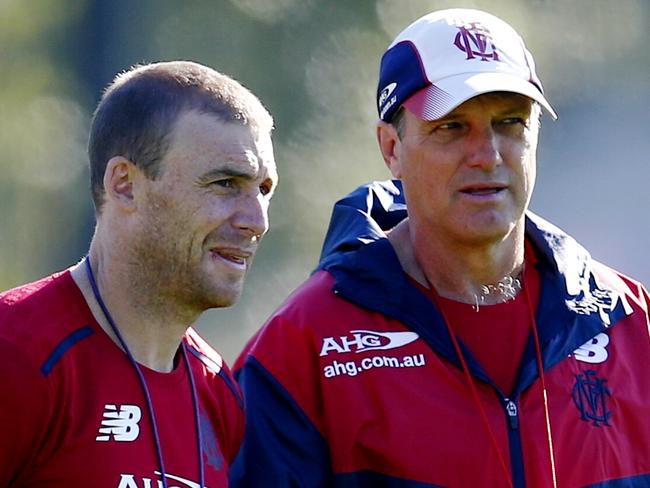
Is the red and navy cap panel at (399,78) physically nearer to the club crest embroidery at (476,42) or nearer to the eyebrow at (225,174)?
the club crest embroidery at (476,42)

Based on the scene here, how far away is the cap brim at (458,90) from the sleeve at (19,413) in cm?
132

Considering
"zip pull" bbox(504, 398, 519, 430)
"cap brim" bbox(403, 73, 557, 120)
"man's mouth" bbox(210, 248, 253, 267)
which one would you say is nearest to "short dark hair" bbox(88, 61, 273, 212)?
"man's mouth" bbox(210, 248, 253, 267)

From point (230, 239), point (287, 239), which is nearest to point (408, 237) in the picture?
point (230, 239)

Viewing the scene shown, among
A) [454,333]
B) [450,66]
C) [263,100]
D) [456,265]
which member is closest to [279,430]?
[454,333]

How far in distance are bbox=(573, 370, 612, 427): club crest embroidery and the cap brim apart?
0.70 metres

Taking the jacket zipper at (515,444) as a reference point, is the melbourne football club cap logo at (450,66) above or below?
above

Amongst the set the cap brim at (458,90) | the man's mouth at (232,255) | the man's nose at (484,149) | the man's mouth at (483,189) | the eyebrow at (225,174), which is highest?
the cap brim at (458,90)

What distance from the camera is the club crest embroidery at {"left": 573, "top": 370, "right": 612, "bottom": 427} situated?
3.69m

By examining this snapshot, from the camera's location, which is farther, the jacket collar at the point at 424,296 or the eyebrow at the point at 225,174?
the jacket collar at the point at 424,296

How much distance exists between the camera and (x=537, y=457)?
356 centimetres

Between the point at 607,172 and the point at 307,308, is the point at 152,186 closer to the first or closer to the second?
the point at 307,308

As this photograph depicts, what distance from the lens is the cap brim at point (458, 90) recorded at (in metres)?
3.70

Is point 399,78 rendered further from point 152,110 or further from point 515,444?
point 515,444

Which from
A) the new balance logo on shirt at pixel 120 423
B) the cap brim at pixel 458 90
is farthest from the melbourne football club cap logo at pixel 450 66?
the new balance logo on shirt at pixel 120 423
